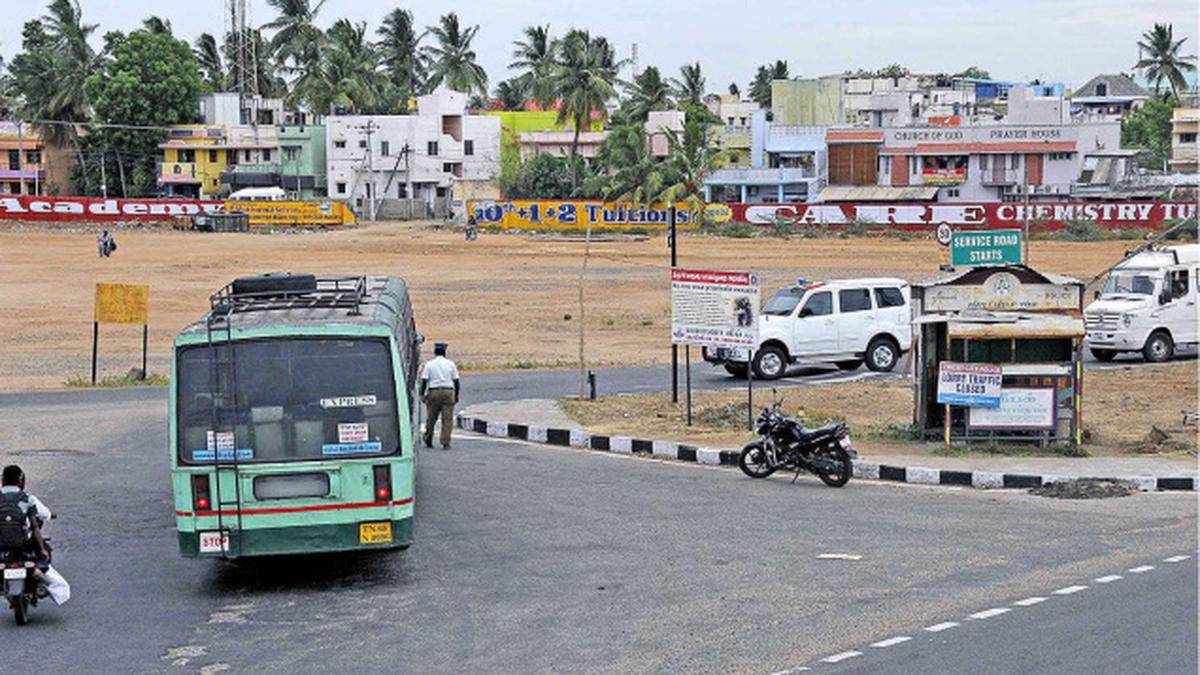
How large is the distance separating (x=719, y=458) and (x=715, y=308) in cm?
293

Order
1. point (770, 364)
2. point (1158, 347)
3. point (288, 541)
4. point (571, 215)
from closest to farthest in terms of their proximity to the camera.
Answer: point (288, 541)
point (770, 364)
point (1158, 347)
point (571, 215)

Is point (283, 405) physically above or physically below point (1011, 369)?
above

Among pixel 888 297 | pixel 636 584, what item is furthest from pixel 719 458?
pixel 888 297

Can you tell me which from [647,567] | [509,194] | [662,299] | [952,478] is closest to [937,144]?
[509,194]

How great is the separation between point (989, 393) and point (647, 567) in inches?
308

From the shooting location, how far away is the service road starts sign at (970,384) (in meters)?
19.2

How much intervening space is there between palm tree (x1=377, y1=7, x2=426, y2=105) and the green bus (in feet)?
363

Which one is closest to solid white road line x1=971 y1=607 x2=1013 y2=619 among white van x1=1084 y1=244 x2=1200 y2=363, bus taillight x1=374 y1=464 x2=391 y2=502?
bus taillight x1=374 y1=464 x2=391 y2=502

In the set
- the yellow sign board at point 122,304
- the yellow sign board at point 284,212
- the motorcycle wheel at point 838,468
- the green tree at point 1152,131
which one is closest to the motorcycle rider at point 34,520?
the motorcycle wheel at point 838,468

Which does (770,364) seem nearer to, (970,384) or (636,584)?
(970,384)

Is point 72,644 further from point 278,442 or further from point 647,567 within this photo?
point 647,567

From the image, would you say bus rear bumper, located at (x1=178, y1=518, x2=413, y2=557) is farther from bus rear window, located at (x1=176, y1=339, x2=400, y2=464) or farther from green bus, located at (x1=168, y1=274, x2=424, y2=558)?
bus rear window, located at (x1=176, y1=339, x2=400, y2=464)

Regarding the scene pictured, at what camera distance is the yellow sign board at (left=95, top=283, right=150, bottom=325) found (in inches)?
1106

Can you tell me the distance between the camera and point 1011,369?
1925cm
